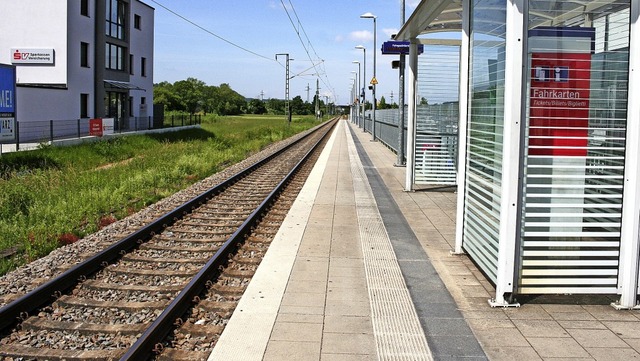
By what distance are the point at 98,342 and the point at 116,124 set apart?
3549 cm

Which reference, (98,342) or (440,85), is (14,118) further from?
(98,342)

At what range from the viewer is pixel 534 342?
484 centimetres

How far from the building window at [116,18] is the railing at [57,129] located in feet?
18.7

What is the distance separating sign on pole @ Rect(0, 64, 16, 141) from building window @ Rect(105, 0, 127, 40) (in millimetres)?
21448

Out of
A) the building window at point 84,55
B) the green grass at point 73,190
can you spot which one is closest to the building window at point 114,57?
the building window at point 84,55

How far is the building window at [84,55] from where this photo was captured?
3672 cm

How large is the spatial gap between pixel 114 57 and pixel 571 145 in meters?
39.8

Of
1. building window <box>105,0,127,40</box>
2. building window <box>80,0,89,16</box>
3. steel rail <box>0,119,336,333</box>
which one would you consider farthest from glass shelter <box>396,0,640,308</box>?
building window <box>105,0,127,40</box>

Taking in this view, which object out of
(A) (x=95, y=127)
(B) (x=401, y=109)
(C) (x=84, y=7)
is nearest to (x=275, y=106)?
(C) (x=84, y=7)

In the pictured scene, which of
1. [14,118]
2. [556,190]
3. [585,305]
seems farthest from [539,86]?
[14,118]

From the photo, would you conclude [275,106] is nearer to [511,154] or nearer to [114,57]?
[114,57]

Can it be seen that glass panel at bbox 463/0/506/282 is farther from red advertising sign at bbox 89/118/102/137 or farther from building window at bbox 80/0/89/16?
building window at bbox 80/0/89/16

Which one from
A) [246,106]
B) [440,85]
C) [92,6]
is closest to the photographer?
[440,85]

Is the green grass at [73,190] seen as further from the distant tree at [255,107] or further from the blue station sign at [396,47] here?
the distant tree at [255,107]
